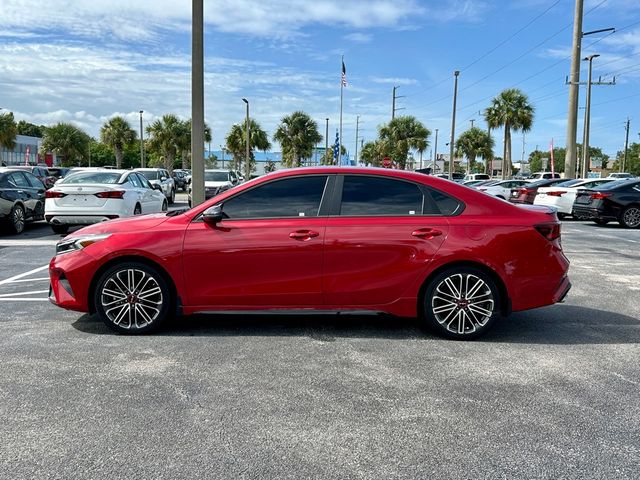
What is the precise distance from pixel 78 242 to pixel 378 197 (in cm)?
284

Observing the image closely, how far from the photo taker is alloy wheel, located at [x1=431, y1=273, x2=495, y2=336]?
17.2 feet

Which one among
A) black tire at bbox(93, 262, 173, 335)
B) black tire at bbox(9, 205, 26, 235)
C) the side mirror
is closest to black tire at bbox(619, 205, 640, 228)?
the side mirror

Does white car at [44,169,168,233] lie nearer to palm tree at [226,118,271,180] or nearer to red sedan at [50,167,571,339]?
red sedan at [50,167,571,339]

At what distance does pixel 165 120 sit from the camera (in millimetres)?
52875

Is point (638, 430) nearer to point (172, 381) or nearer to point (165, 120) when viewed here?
point (172, 381)

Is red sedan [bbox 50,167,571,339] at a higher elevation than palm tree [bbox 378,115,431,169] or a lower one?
lower

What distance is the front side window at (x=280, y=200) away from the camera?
5332 millimetres

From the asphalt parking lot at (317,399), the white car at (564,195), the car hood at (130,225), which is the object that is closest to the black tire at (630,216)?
the white car at (564,195)

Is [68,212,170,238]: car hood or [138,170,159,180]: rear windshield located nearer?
[68,212,170,238]: car hood

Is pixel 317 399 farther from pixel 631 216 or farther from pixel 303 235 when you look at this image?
pixel 631 216

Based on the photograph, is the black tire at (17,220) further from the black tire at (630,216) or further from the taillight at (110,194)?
the black tire at (630,216)

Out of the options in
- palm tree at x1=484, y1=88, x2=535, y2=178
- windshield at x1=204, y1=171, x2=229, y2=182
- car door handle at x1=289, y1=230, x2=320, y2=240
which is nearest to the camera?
car door handle at x1=289, y1=230, x2=320, y2=240

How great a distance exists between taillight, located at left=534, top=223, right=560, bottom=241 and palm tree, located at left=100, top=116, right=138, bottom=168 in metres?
58.2

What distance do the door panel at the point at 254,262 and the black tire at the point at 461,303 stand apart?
3.48ft
